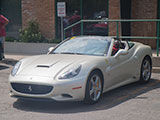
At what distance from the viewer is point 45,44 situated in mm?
15320

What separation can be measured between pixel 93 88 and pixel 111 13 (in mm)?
8232

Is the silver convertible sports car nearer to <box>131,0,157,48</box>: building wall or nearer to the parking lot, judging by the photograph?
the parking lot

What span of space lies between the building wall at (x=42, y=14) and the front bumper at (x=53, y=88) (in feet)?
31.3

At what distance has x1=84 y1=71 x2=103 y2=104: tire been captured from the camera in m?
7.32

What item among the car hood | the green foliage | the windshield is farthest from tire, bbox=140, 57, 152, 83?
the green foliage

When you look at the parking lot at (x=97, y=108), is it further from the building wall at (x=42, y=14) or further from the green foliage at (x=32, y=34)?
the building wall at (x=42, y=14)

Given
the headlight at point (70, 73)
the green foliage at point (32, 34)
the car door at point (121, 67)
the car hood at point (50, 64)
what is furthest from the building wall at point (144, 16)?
the headlight at point (70, 73)

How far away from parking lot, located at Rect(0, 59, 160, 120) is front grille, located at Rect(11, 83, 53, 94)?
1.17 ft

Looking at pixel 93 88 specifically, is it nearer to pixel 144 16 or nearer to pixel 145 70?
pixel 145 70

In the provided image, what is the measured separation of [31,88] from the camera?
7.15 metres

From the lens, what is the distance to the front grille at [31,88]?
23.1 feet

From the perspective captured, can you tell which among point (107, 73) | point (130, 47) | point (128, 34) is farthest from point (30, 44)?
point (107, 73)

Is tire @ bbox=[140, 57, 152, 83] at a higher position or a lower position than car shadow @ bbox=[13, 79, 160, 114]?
higher

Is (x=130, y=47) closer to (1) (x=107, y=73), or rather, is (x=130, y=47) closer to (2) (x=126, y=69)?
(2) (x=126, y=69)
